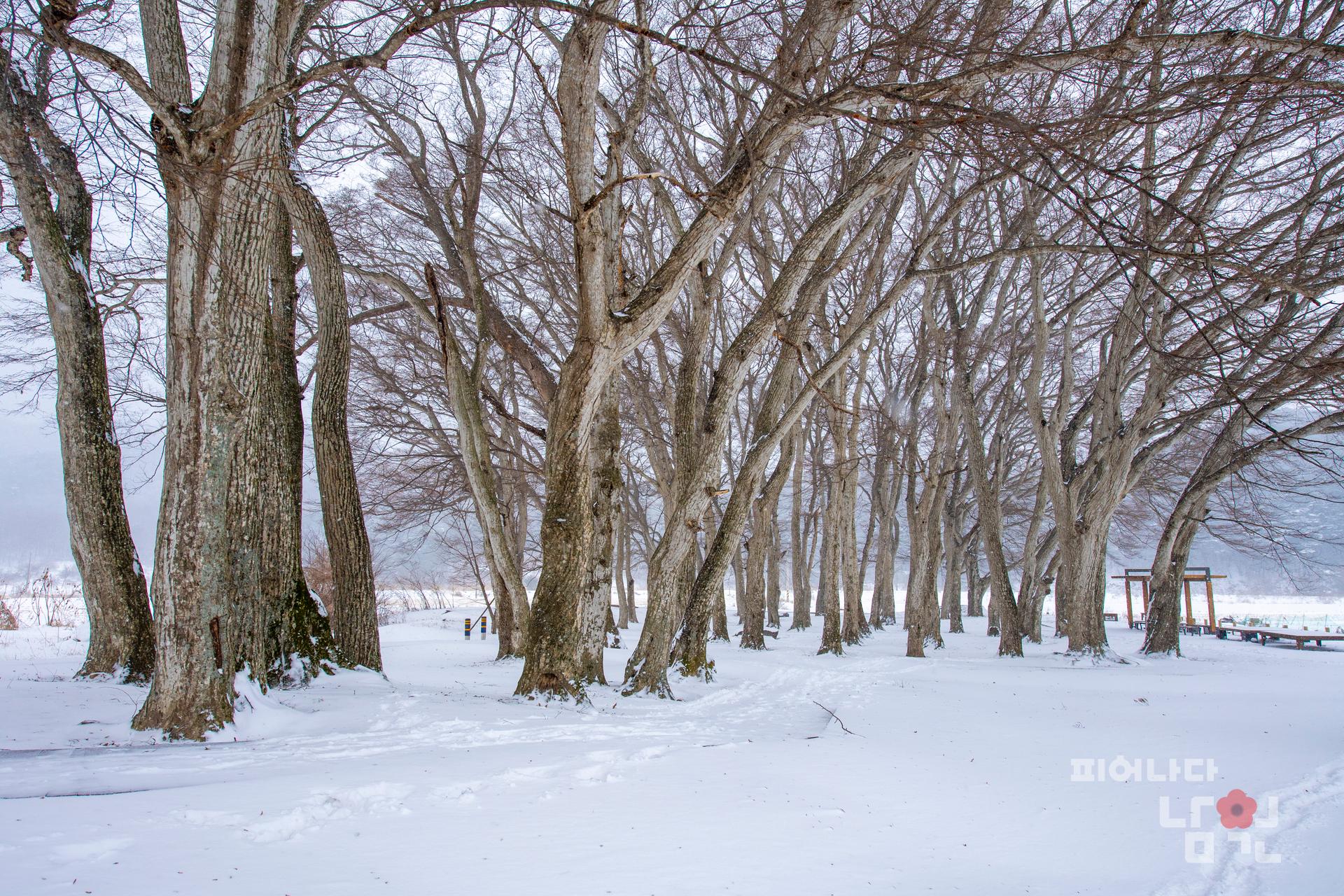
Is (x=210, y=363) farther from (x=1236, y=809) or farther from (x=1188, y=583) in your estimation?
(x=1188, y=583)

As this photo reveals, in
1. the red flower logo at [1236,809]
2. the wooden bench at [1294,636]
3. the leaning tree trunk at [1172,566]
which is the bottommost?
the wooden bench at [1294,636]

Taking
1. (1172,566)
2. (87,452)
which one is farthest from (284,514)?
(1172,566)

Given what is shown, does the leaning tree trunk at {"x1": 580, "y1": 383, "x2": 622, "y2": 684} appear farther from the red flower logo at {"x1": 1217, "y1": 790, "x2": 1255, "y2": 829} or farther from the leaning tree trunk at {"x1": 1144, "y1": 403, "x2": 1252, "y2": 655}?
the leaning tree trunk at {"x1": 1144, "y1": 403, "x2": 1252, "y2": 655}

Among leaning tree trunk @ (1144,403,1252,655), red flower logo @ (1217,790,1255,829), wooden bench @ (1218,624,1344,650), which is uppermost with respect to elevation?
leaning tree trunk @ (1144,403,1252,655)

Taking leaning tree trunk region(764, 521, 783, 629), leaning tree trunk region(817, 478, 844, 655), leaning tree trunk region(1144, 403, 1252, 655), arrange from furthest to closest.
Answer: leaning tree trunk region(764, 521, 783, 629)
leaning tree trunk region(817, 478, 844, 655)
leaning tree trunk region(1144, 403, 1252, 655)

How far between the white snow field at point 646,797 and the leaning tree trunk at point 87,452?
65cm

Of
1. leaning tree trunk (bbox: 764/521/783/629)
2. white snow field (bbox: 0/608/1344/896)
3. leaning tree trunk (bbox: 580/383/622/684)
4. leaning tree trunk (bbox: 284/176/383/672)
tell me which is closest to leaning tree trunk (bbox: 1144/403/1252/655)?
white snow field (bbox: 0/608/1344/896)

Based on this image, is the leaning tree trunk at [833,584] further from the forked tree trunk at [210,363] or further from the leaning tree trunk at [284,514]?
the forked tree trunk at [210,363]

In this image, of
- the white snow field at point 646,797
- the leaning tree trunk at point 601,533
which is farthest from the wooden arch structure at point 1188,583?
the leaning tree trunk at point 601,533

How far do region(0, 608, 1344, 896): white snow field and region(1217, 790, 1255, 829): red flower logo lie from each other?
6 cm

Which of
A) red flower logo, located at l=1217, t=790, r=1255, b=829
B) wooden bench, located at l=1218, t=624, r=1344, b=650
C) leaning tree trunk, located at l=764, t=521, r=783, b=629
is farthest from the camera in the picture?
leaning tree trunk, located at l=764, t=521, r=783, b=629

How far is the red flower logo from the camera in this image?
3.91 meters

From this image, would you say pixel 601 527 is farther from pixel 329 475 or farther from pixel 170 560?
pixel 170 560

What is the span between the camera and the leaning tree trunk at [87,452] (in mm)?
7020
